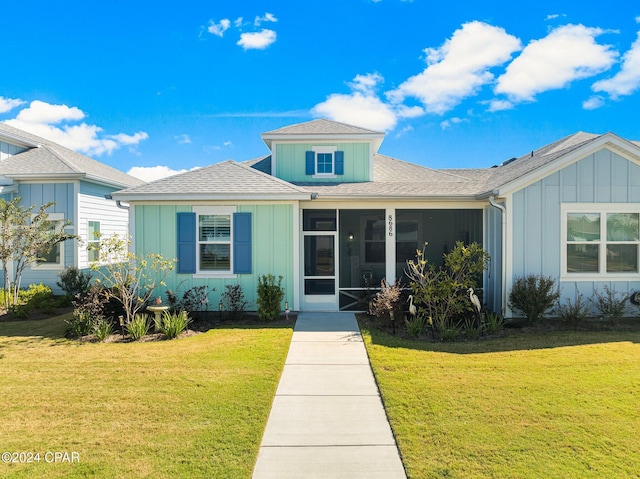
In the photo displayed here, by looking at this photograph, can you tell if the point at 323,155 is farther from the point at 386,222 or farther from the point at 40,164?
the point at 40,164

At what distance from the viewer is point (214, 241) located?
10250 millimetres

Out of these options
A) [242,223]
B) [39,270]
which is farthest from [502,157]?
[39,270]

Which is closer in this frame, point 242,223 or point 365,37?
point 242,223

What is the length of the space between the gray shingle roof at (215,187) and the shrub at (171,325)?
3.12m

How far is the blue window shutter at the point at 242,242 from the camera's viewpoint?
33.2 feet

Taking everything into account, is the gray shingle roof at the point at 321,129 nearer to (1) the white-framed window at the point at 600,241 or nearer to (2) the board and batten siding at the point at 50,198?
(1) the white-framed window at the point at 600,241

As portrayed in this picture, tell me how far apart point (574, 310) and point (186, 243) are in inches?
386

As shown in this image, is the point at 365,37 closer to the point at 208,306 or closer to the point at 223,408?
the point at 208,306

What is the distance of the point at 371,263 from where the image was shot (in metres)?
13.4

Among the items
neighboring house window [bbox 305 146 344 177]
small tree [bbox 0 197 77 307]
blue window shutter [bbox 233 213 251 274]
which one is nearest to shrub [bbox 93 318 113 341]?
→ blue window shutter [bbox 233 213 251 274]

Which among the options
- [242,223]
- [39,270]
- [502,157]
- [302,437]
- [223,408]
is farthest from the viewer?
[502,157]

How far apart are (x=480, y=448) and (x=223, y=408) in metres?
2.96

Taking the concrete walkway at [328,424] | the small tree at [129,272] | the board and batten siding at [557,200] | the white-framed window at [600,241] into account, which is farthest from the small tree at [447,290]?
the small tree at [129,272]

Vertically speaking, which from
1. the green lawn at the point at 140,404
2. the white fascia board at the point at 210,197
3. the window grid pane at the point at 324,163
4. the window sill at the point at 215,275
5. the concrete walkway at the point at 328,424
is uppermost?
the window grid pane at the point at 324,163
